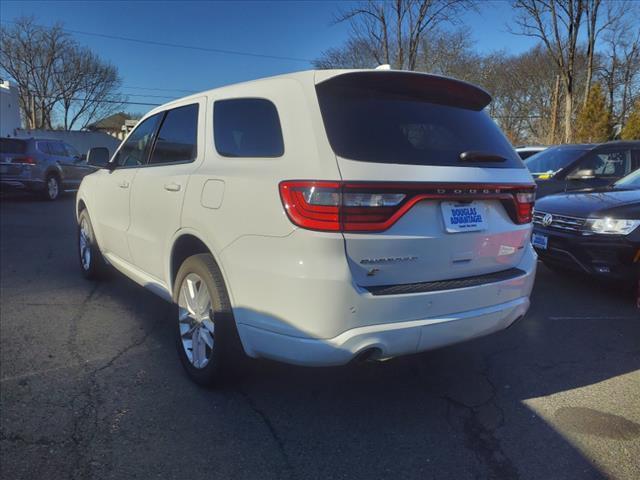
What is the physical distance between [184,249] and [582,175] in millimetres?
6045

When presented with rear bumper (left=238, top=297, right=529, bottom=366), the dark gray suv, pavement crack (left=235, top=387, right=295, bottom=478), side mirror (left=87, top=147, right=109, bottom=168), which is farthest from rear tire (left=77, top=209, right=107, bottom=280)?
the dark gray suv

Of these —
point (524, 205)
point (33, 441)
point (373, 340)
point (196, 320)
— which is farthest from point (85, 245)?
point (524, 205)

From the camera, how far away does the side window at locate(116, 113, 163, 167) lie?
4137mm

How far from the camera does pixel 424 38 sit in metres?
23.3

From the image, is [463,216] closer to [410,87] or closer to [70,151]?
[410,87]

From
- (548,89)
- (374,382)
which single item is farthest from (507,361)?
(548,89)

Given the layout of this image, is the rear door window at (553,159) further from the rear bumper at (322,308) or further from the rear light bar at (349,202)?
the rear light bar at (349,202)

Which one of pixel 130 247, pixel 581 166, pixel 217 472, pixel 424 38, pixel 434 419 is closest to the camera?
pixel 217 472

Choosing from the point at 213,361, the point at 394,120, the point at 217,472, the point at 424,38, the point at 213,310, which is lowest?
the point at 217,472

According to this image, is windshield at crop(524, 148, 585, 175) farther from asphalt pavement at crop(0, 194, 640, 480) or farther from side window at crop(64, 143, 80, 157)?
side window at crop(64, 143, 80, 157)

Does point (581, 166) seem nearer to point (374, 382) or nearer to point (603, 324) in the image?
point (603, 324)

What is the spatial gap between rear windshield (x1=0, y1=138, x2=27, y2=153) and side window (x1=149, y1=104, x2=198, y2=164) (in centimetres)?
1155

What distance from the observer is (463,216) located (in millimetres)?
2650

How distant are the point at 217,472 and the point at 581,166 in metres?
7.50
